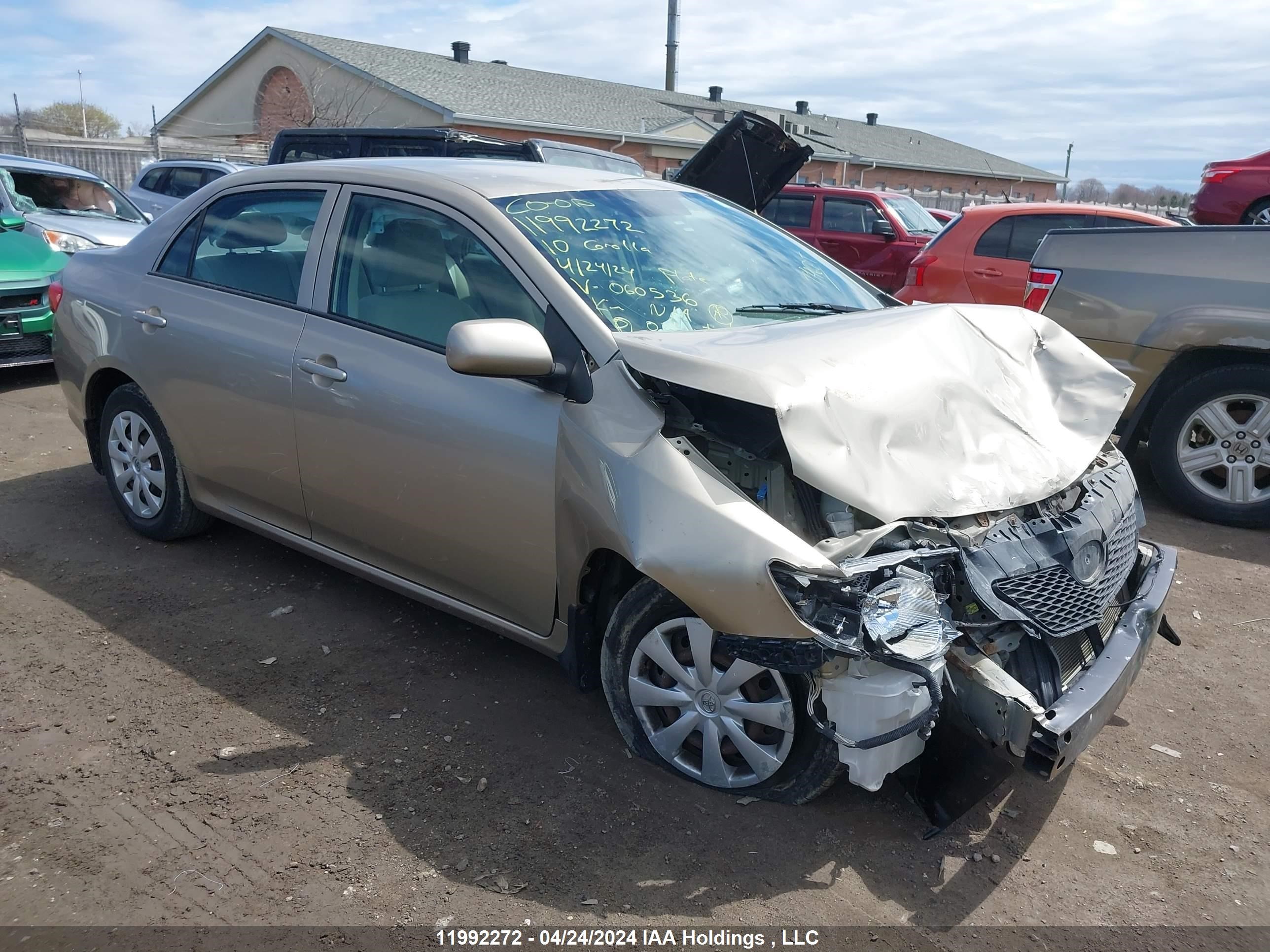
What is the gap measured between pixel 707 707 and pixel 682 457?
763 millimetres

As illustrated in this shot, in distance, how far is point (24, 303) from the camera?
805 centimetres

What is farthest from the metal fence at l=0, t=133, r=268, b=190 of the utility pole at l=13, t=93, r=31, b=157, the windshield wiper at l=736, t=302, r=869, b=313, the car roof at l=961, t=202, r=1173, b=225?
the windshield wiper at l=736, t=302, r=869, b=313

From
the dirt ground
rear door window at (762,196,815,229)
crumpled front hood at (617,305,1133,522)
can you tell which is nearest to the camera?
the dirt ground

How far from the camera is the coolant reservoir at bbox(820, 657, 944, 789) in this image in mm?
2576

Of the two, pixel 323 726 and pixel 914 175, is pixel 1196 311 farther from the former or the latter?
pixel 914 175

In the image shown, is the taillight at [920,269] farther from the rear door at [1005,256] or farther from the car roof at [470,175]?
Answer: the car roof at [470,175]

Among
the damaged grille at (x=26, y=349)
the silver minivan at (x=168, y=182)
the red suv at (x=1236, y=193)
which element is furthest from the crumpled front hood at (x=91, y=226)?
the red suv at (x=1236, y=193)

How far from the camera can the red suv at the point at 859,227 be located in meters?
13.6

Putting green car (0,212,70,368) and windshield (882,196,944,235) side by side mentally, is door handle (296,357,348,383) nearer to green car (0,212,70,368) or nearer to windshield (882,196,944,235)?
green car (0,212,70,368)

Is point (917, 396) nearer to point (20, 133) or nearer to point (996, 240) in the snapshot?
point (996, 240)

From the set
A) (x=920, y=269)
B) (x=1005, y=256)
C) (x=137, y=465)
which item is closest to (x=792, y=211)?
(x=920, y=269)

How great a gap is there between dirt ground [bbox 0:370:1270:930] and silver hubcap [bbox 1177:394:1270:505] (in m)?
1.63

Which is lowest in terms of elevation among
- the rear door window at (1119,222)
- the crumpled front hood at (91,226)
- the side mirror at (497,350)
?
the side mirror at (497,350)

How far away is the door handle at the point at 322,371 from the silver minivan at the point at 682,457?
11 mm
